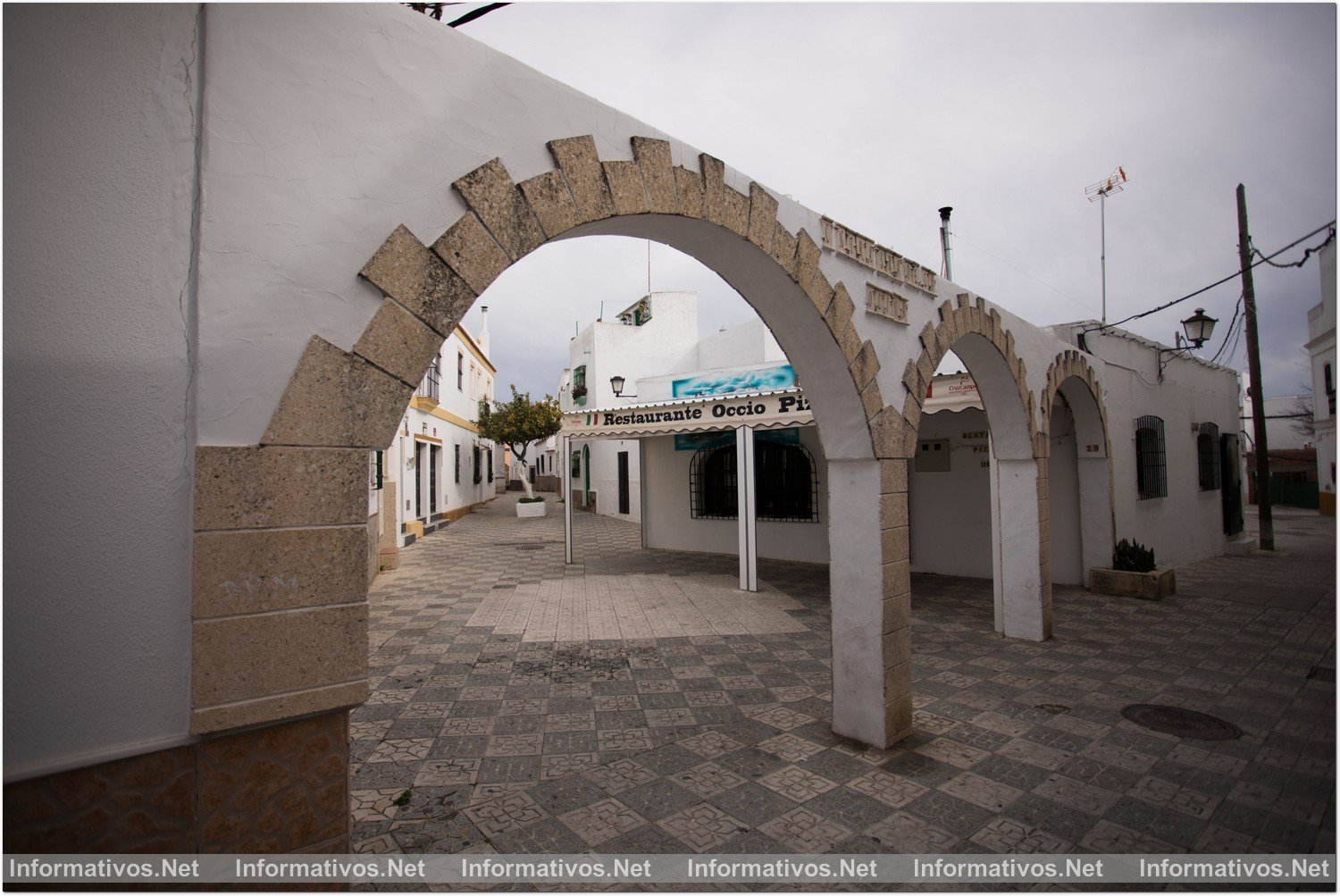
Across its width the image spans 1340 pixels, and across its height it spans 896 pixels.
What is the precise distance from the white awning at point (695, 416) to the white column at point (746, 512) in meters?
0.27

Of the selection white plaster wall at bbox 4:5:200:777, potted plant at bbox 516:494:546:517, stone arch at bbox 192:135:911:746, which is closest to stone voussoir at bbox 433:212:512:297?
stone arch at bbox 192:135:911:746

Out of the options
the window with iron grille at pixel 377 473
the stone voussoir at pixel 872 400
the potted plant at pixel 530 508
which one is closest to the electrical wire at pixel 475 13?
the stone voussoir at pixel 872 400

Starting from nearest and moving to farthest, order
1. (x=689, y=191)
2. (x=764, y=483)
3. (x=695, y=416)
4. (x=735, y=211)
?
(x=689, y=191)
(x=735, y=211)
(x=695, y=416)
(x=764, y=483)

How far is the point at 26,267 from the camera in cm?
162

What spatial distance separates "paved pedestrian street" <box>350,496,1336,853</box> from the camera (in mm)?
3016

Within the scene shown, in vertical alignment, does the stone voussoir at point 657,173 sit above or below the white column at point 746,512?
above

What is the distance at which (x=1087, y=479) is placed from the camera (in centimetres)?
862

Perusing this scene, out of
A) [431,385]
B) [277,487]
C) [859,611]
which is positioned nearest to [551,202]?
[277,487]

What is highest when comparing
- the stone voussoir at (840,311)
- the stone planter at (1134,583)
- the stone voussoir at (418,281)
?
the stone voussoir at (840,311)

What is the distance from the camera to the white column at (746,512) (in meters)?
8.73

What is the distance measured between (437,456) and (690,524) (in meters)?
8.32

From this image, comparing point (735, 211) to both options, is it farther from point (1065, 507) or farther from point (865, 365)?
point (1065, 507)

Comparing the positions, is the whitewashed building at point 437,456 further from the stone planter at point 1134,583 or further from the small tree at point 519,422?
the stone planter at point 1134,583

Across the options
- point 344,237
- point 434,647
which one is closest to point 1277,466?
point 434,647
